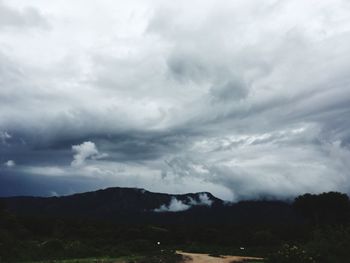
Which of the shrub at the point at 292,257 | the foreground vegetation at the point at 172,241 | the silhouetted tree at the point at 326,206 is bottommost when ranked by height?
the shrub at the point at 292,257

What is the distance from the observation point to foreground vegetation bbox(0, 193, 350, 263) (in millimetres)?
31547

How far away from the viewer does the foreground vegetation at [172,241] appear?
31.5m

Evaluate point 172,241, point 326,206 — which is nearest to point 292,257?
point 172,241

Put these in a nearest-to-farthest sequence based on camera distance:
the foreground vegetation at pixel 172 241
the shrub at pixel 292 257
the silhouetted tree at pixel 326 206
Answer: the shrub at pixel 292 257, the foreground vegetation at pixel 172 241, the silhouetted tree at pixel 326 206

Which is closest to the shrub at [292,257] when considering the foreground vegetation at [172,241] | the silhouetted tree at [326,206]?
the foreground vegetation at [172,241]

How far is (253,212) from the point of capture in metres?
198

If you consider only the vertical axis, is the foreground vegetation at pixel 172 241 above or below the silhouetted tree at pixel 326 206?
below

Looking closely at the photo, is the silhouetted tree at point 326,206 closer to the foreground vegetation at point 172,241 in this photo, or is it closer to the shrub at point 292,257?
the foreground vegetation at point 172,241

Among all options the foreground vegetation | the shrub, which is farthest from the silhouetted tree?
the shrub

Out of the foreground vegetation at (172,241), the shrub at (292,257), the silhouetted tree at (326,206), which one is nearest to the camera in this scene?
the shrub at (292,257)

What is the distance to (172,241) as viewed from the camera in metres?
73.9

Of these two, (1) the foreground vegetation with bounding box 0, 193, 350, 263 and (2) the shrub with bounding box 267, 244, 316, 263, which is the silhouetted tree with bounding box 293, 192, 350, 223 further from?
(2) the shrub with bounding box 267, 244, 316, 263

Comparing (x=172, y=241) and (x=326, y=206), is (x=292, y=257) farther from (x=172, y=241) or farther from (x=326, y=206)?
(x=326, y=206)

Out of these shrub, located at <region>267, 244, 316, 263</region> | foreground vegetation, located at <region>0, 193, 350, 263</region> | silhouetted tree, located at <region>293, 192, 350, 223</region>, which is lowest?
shrub, located at <region>267, 244, 316, 263</region>
